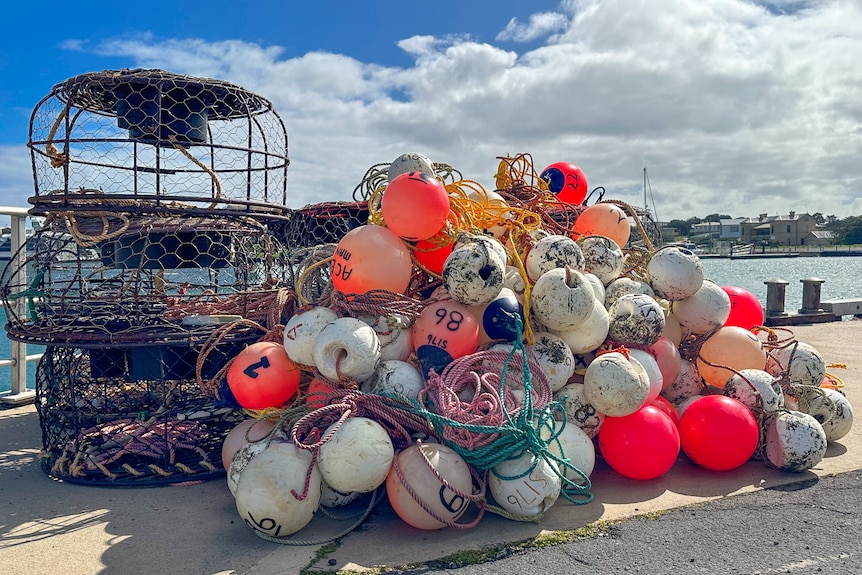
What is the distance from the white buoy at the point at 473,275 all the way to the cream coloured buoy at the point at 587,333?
25.0 inches

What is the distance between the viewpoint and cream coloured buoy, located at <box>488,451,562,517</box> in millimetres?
3891

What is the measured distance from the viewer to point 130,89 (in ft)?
16.2

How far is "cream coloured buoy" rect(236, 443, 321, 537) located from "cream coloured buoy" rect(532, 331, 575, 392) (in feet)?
5.74

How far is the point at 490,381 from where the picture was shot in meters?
4.46

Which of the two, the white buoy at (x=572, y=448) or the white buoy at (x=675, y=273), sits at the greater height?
the white buoy at (x=675, y=273)

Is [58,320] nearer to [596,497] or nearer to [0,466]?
[0,466]

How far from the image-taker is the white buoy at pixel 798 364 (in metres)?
5.50

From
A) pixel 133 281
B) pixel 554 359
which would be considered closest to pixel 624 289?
pixel 554 359

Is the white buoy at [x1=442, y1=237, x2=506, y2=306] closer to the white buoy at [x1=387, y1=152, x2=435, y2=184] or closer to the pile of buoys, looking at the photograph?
the pile of buoys

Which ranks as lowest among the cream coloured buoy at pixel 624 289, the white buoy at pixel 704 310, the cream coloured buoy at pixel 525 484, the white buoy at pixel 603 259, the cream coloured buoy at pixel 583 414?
the cream coloured buoy at pixel 525 484

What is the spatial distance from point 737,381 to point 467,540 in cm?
256

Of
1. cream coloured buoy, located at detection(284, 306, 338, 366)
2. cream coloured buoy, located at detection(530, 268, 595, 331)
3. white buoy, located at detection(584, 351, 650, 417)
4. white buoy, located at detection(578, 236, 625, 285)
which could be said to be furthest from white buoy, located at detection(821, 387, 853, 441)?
cream coloured buoy, located at detection(284, 306, 338, 366)

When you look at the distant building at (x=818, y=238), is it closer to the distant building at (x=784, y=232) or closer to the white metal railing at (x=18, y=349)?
the distant building at (x=784, y=232)

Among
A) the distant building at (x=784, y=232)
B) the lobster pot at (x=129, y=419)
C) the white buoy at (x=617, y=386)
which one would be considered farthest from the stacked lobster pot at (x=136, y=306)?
the distant building at (x=784, y=232)
